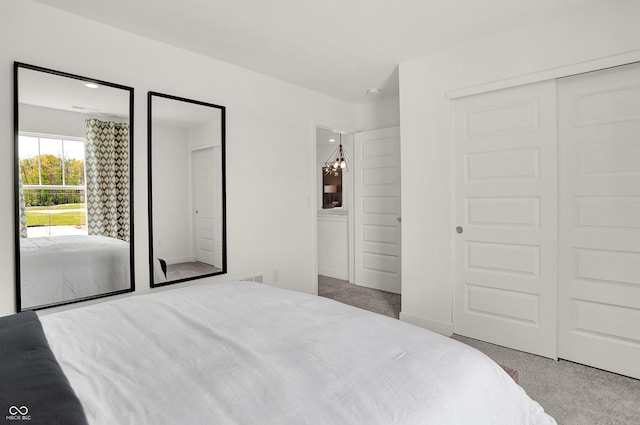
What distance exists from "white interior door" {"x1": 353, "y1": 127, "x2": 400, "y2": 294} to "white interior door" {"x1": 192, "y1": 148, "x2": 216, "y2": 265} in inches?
85.4

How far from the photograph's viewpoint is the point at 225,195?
3.22m

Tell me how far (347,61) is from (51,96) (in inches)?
91.8

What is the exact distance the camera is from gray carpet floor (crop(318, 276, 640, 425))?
191cm

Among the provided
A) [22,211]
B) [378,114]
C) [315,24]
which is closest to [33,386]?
[22,211]

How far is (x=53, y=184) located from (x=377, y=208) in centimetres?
339

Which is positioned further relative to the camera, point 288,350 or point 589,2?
point 589,2

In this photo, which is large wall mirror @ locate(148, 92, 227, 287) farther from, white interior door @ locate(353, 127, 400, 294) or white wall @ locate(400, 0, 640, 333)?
white interior door @ locate(353, 127, 400, 294)

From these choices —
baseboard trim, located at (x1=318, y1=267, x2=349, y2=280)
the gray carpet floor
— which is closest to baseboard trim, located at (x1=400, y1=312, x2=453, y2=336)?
the gray carpet floor

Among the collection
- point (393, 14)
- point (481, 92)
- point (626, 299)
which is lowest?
point (626, 299)

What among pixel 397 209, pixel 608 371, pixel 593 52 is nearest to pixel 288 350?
pixel 608 371

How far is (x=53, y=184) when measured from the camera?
2.30 metres

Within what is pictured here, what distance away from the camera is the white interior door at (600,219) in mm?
2285

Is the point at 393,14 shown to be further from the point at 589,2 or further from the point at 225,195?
the point at 225,195

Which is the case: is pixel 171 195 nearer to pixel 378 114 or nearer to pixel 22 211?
pixel 22 211
